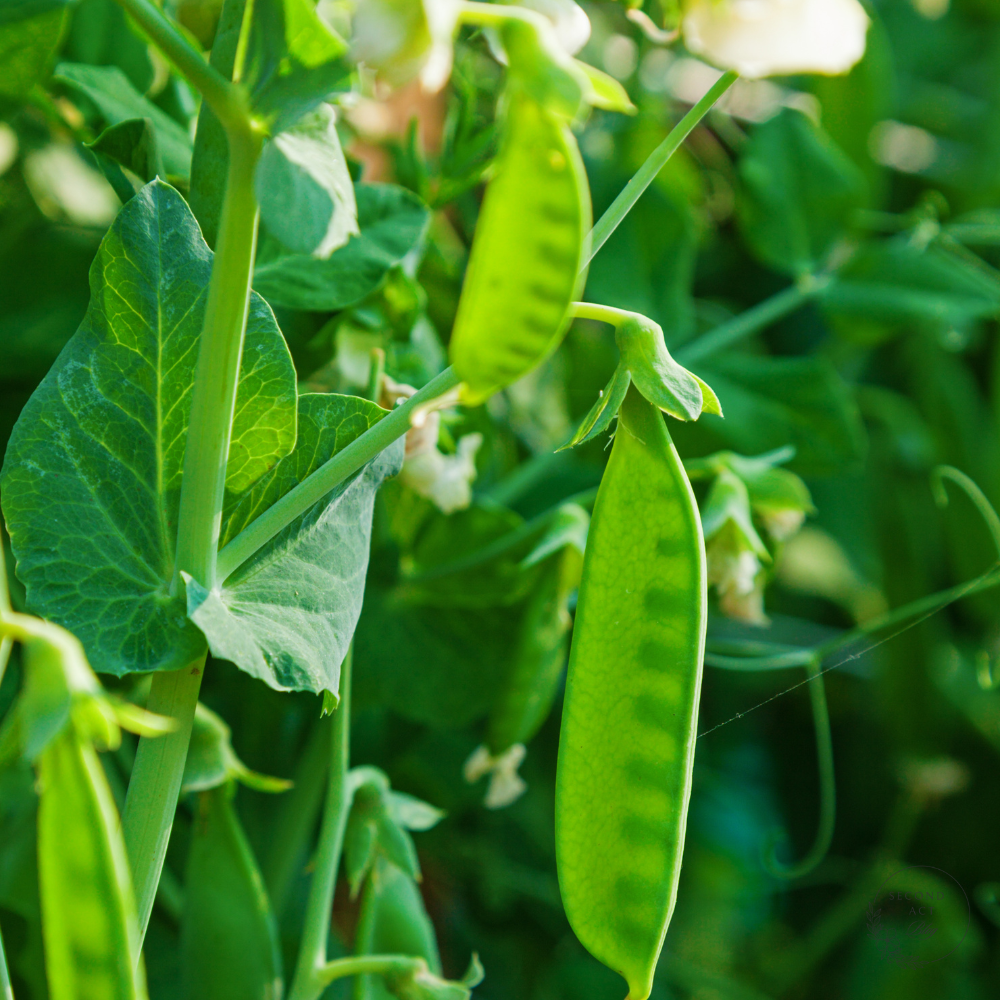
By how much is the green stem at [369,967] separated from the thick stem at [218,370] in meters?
0.16

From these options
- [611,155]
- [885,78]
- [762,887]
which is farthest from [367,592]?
[885,78]

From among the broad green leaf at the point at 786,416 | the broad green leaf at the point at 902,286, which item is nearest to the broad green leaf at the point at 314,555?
the broad green leaf at the point at 786,416

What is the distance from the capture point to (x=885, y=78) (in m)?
0.85

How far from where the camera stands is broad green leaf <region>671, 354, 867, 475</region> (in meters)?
0.63

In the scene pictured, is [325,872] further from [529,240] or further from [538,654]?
[529,240]

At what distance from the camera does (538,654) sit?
0.48m

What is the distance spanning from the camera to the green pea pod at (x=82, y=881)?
0.69 feet

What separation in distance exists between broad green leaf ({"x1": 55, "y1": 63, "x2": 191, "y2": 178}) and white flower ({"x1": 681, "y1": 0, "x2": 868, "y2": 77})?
0.25 metres

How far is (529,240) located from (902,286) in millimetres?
585

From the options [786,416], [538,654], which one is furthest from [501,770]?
[786,416]

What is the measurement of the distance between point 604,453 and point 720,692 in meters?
0.31

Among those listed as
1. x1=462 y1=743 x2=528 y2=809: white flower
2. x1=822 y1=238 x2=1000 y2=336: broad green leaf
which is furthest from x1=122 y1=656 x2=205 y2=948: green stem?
x1=822 y1=238 x2=1000 y2=336: broad green leaf

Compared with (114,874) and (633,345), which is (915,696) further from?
(114,874)

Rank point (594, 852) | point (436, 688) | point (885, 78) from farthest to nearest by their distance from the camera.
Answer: point (885, 78), point (436, 688), point (594, 852)
